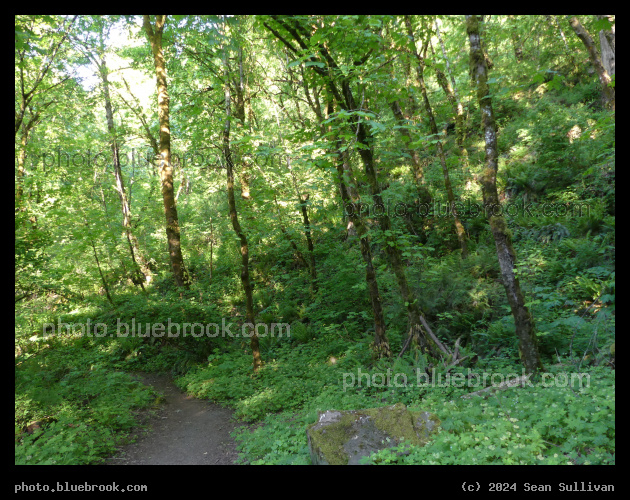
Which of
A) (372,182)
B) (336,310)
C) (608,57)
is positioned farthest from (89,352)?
(608,57)

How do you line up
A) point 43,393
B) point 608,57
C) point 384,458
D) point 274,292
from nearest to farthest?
point 384,458 < point 43,393 < point 608,57 < point 274,292

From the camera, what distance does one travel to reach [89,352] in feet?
34.6

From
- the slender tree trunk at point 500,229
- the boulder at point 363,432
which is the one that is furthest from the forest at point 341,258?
the boulder at point 363,432

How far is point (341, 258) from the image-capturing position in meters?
11.2

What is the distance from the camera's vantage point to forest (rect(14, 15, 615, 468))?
4789mm

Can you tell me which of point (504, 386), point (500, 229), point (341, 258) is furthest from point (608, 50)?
point (341, 258)

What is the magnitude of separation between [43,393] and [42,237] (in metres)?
3.31

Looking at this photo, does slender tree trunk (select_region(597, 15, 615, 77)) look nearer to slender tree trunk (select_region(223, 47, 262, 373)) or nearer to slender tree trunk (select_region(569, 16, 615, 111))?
slender tree trunk (select_region(569, 16, 615, 111))

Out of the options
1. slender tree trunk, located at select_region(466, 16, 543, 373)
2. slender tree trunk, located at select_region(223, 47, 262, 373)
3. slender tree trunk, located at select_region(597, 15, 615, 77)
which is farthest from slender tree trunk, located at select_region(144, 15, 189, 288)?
slender tree trunk, located at select_region(597, 15, 615, 77)

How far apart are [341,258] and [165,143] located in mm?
6859

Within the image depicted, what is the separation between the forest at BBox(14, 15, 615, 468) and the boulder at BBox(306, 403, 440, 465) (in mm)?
179

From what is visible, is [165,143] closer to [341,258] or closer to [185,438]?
[341,258]
